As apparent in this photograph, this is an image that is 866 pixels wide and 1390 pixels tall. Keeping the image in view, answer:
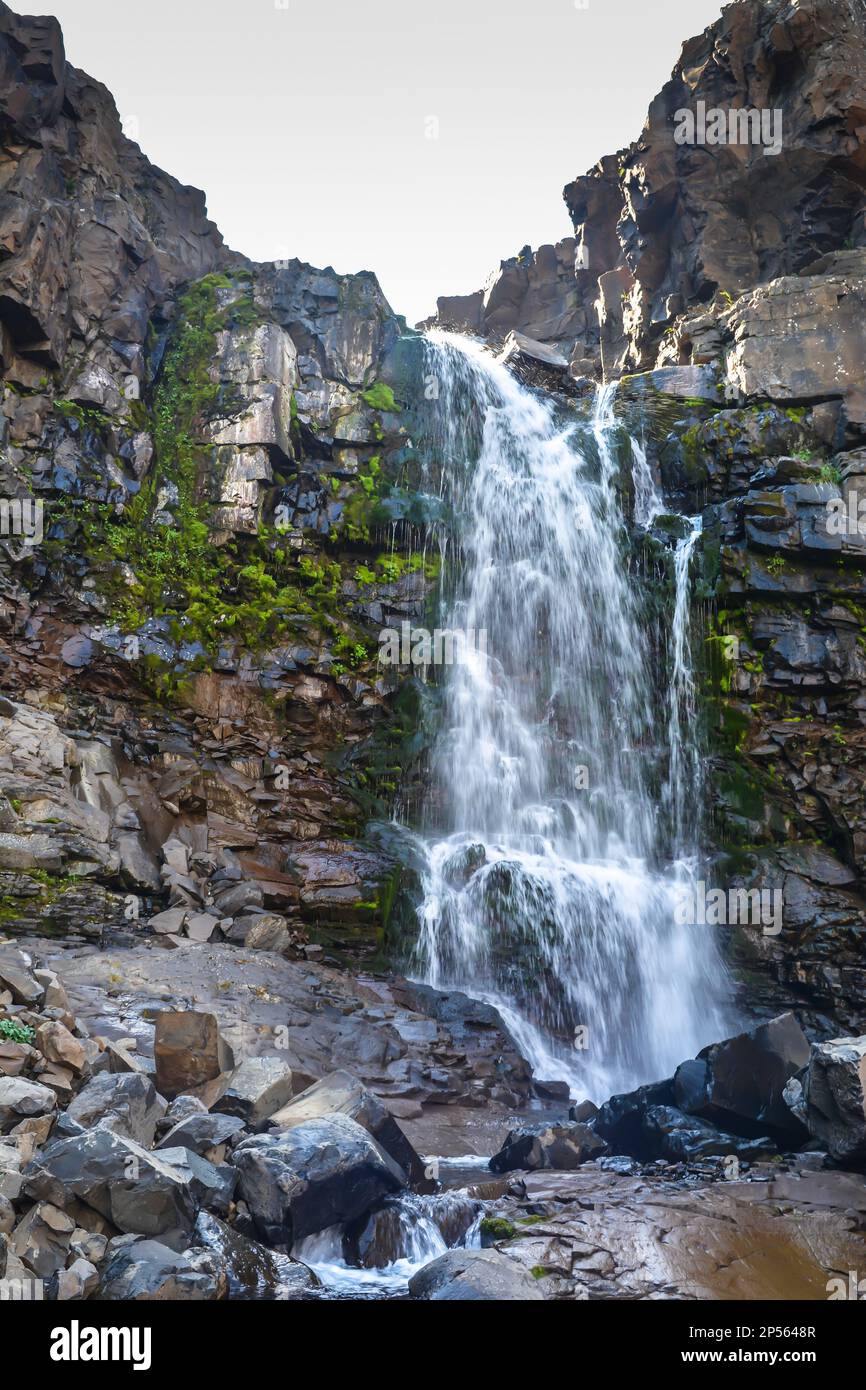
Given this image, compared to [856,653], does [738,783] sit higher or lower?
lower

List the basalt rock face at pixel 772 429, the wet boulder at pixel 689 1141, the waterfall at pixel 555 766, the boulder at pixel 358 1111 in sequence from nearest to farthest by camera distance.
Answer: the boulder at pixel 358 1111 < the wet boulder at pixel 689 1141 < the waterfall at pixel 555 766 < the basalt rock face at pixel 772 429

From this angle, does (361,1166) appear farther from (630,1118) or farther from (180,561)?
(180,561)

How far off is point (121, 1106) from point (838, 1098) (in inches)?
241

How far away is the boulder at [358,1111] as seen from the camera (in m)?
7.75

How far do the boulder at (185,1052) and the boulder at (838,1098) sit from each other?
5.37 meters

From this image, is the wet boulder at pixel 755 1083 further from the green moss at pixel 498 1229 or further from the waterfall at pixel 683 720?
the waterfall at pixel 683 720

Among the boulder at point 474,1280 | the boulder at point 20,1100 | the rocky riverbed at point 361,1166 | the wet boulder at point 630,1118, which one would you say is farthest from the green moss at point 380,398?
the boulder at point 474,1280

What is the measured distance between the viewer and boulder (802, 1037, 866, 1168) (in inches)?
319

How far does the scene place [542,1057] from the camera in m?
12.9

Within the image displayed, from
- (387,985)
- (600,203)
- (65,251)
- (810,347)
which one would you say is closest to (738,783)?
(387,985)

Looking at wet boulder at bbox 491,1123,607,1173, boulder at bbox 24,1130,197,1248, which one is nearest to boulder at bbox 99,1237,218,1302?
boulder at bbox 24,1130,197,1248

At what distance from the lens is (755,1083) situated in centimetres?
939

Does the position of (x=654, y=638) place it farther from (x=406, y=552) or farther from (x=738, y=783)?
(x=406, y=552)

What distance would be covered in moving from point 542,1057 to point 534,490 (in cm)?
1182
